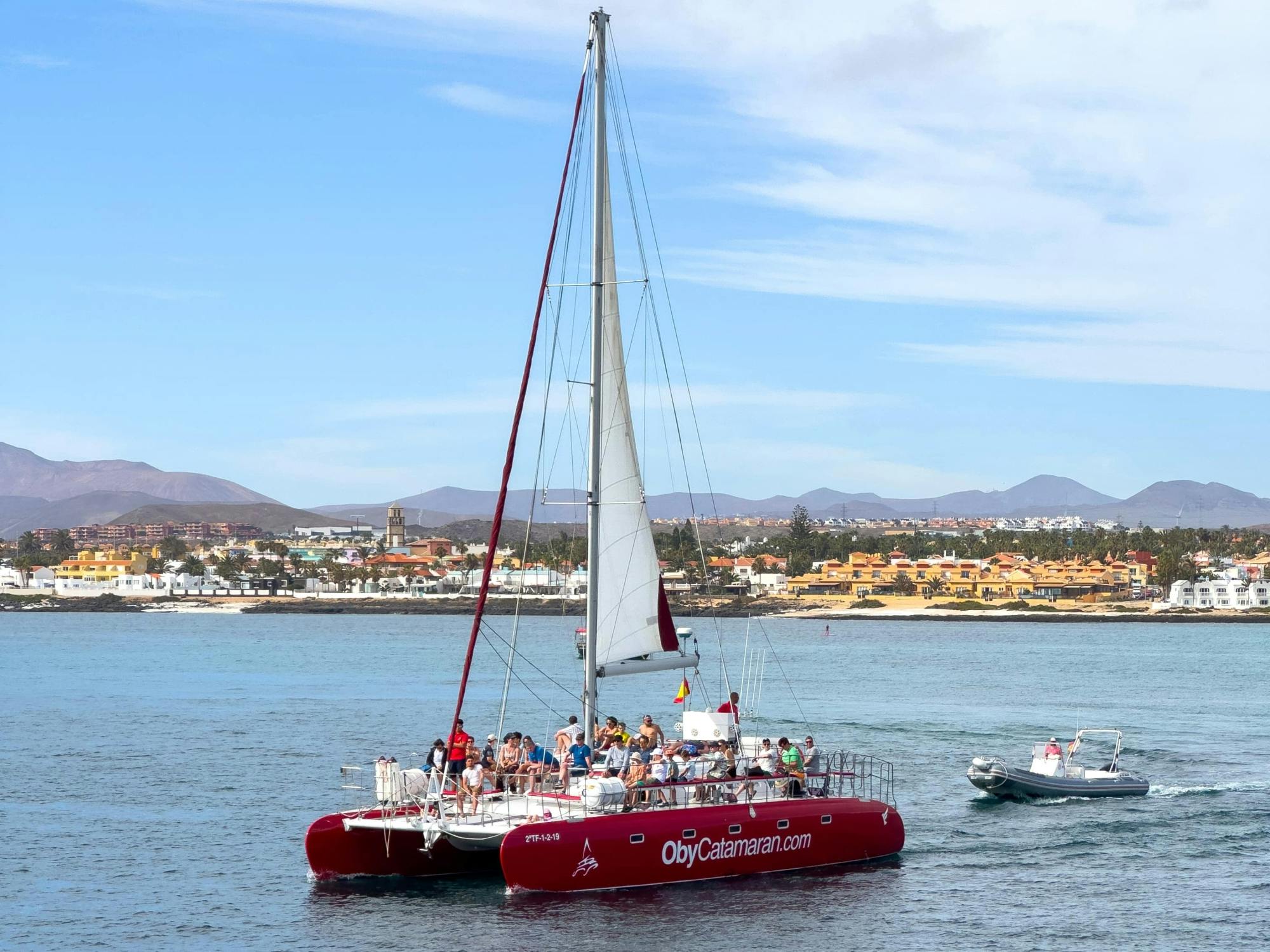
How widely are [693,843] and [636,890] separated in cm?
130

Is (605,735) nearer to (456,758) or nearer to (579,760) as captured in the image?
(579,760)

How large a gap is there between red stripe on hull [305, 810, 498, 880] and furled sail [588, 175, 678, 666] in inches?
188

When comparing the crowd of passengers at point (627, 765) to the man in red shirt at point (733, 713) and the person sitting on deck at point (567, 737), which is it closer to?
the person sitting on deck at point (567, 737)

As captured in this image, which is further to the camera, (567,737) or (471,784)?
(567,737)

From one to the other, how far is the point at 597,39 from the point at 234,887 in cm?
1751

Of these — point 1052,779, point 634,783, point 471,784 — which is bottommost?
point 1052,779

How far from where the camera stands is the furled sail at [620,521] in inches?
1172

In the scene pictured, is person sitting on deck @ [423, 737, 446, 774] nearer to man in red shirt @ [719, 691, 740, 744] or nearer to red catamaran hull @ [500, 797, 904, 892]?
red catamaran hull @ [500, 797, 904, 892]

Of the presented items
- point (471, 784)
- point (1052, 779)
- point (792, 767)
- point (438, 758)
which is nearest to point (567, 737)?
point (471, 784)

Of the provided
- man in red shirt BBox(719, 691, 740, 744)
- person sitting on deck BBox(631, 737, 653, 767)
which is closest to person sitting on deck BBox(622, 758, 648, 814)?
person sitting on deck BBox(631, 737, 653, 767)

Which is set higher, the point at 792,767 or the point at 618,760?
the point at 618,760

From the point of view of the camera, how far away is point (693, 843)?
28.0 m

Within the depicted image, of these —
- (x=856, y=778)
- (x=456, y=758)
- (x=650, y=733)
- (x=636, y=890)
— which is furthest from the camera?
(x=856, y=778)

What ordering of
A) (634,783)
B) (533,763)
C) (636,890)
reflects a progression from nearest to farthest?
(636,890) < (634,783) < (533,763)
